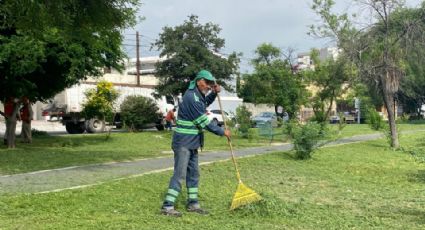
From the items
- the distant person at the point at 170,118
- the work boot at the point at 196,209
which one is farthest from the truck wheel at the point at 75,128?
the work boot at the point at 196,209

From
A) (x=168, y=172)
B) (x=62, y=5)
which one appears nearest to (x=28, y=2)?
(x=62, y=5)

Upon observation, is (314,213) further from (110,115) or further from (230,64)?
(230,64)

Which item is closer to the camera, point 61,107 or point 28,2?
point 28,2

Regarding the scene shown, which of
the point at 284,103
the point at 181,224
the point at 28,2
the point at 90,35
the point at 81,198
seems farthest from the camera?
the point at 284,103

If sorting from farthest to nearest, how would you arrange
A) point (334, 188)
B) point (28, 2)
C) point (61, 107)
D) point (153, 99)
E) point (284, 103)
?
1. point (153, 99)
2. point (61, 107)
3. point (284, 103)
4. point (334, 188)
5. point (28, 2)

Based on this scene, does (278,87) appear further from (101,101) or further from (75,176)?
(75,176)

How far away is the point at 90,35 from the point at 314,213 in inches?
146

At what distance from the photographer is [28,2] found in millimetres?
5648

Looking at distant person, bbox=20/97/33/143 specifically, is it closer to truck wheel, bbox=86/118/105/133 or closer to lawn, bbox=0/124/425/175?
lawn, bbox=0/124/425/175

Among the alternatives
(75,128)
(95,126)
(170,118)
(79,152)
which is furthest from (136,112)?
(79,152)

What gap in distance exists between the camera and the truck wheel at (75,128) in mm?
28656

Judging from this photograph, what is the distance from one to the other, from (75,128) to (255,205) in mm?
22889

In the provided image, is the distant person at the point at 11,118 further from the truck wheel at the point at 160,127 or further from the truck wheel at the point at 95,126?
the truck wheel at the point at 160,127

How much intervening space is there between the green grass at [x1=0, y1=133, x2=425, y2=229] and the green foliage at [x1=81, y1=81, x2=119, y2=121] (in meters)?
13.1
